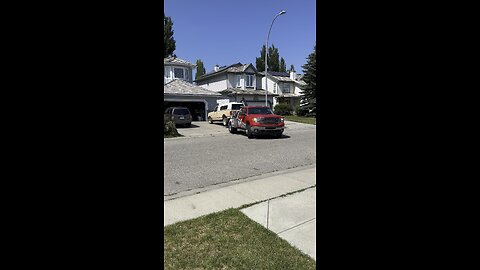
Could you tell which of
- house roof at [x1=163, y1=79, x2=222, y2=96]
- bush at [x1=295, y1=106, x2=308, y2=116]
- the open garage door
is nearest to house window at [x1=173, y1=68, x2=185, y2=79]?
house roof at [x1=163, y1=79, x2=222, y2=96]

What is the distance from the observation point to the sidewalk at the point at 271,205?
3.88 meters

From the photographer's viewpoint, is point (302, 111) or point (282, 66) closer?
point (302, 111)

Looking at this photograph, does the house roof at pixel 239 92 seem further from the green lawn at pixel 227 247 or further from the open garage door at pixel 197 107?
the green lawn at pixel 227 247

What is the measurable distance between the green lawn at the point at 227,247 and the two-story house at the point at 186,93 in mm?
22436

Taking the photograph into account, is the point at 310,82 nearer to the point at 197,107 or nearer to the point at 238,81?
the point at 238,81

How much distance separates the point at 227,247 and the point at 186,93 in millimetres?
24446

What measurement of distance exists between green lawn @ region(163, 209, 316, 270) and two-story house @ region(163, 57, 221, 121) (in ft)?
73.6

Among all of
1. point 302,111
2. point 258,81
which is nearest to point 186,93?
point 258,81

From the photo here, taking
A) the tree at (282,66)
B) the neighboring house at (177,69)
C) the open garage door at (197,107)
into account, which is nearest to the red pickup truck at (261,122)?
the open garage door at (197,107)

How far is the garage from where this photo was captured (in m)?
26.4

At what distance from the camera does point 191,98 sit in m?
27.4

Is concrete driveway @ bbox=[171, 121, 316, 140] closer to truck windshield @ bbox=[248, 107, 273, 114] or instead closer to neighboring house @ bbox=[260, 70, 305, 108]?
truck windshield @ bbox=[248, 107, 273, 114]
